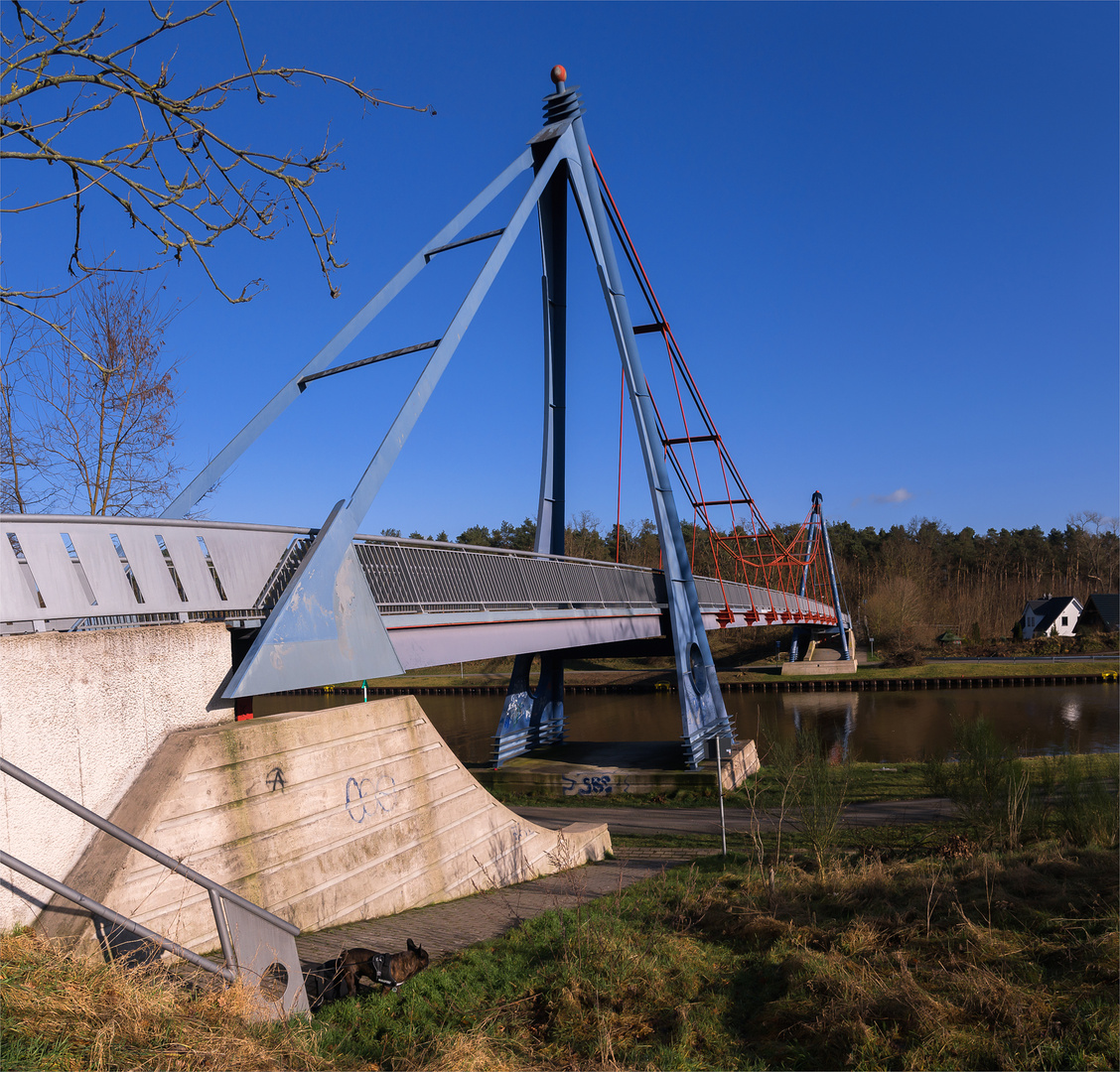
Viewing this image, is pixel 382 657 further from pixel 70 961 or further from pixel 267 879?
pixel 70 961

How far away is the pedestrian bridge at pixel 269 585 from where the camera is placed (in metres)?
6.04

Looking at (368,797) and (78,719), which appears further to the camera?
(368,797)

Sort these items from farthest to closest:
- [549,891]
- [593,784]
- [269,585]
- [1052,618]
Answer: [1052,618] → [593,784] → [549,891] → [269,585]

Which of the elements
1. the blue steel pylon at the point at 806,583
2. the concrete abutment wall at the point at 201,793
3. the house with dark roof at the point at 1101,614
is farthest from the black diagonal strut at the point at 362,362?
the house with dark roof at the point at 1101,614

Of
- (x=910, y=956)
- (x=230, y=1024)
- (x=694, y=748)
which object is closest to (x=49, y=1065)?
(x=230, y=1024)

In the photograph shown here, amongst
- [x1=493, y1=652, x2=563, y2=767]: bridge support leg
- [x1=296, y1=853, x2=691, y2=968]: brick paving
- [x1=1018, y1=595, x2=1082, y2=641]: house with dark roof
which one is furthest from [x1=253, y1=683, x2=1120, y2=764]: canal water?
[x1=1018, y1=595, x2=1082, y2=641]: house with dark roof

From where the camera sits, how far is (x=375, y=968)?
5773 millimetres


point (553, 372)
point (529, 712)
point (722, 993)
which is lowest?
point (529, 712)

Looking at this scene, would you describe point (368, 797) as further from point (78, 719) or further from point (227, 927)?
point (227, 927)

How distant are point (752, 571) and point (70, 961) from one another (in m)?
80.4

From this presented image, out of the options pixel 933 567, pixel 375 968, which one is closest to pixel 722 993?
pixel 375 968

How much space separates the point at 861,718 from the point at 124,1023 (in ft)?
122

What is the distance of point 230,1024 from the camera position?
4188mm

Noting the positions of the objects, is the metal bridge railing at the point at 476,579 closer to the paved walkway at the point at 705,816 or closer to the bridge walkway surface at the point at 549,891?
the bridge walkway surface at the point at 549,891
